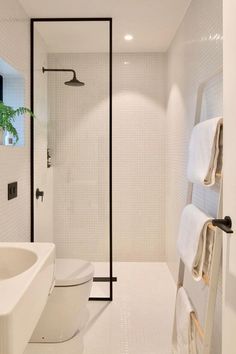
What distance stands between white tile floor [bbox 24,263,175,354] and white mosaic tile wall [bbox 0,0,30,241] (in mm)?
815

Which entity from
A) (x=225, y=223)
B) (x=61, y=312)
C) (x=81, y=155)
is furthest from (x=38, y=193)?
(x=225, y=223)

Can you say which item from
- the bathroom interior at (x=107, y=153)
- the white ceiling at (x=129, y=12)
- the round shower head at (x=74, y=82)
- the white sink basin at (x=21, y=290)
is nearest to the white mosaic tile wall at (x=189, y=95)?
the bathroom interior at (x=107, y=153)

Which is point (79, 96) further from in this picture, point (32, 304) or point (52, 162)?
point (32, 304)

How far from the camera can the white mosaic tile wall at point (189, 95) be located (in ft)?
6.37

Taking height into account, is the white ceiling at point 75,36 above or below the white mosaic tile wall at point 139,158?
above

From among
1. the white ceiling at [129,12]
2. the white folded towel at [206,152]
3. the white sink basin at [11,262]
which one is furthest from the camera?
the white ceiling at [129,12]

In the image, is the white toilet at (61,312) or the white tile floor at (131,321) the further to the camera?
the white tile floor at (131,321)

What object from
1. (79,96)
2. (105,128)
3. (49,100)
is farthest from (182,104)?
(49,100)

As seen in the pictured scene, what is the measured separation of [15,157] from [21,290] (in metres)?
1.69

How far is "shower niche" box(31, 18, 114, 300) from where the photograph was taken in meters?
3.07

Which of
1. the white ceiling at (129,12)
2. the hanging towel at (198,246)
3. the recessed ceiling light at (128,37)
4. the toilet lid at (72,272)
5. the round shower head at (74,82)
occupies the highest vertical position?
the white ceiling at (129,12)

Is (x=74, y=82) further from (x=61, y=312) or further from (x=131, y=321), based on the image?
(x=131, y=321)

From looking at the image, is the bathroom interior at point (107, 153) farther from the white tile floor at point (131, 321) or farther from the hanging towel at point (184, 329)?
the hanging towel at point (184, 329)

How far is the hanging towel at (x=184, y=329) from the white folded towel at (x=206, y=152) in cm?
73
